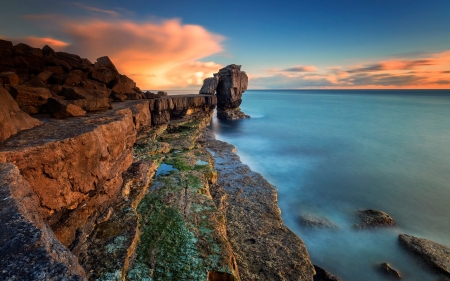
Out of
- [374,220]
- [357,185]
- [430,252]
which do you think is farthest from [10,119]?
[357,185]

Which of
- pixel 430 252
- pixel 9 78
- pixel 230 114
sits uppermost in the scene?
pixel 9 78

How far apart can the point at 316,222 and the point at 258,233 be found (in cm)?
482

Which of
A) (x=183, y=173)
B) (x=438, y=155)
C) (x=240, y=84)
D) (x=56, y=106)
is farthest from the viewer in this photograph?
(x=240, y=84)

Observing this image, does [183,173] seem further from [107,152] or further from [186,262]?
[186,262]

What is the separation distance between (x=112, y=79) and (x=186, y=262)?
640 inches

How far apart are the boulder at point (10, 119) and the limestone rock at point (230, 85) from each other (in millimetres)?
43987

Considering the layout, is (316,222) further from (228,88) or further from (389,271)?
(228,88)

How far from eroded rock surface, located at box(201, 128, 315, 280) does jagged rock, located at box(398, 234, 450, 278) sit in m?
5.95

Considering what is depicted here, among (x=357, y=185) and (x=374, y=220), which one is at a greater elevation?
(x=374, y=220)

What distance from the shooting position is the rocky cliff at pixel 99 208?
10.6 ft

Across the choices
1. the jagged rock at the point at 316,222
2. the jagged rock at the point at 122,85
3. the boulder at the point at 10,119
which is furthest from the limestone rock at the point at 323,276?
the jagged rock at the point at 122,85

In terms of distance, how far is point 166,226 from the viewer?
8156 mm

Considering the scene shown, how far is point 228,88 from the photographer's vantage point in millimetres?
49438

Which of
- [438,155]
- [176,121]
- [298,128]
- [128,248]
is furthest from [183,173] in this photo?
[298,128]
